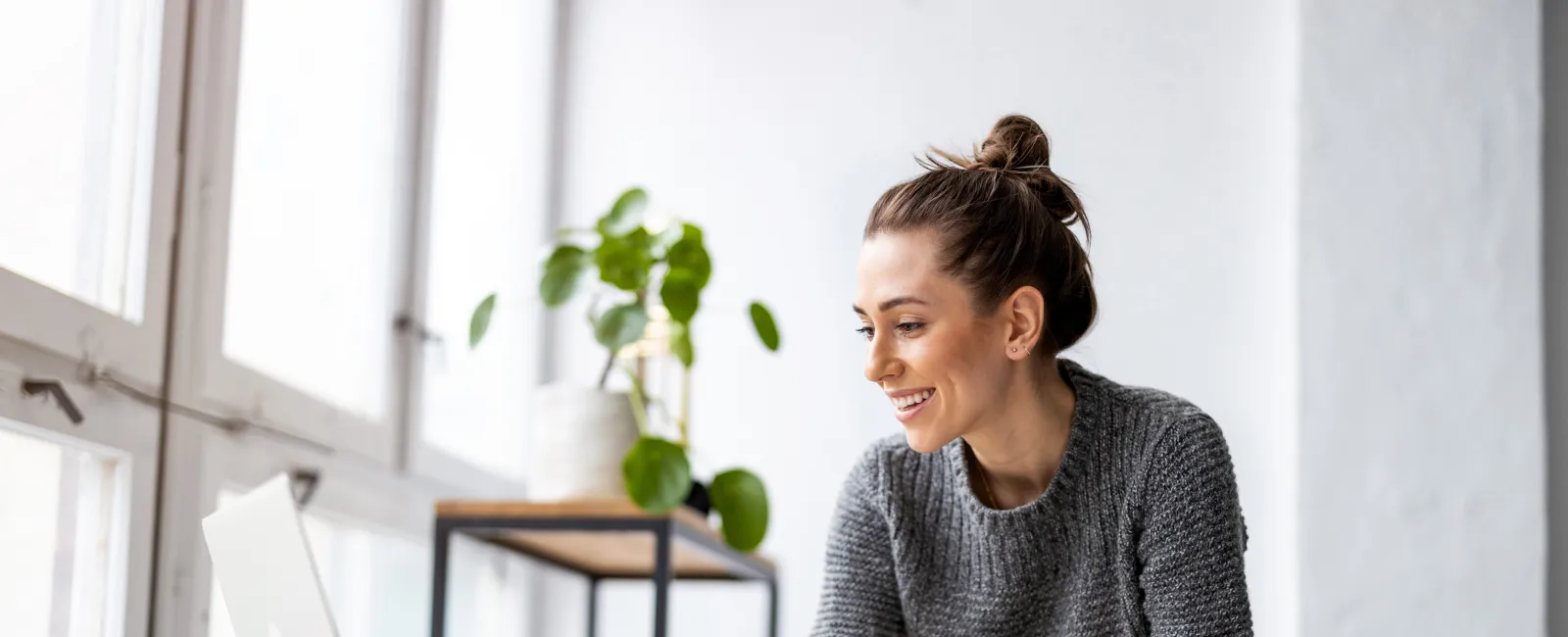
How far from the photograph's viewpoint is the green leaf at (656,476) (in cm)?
193

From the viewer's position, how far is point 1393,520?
277 cm

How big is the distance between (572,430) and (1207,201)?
1.47 meters

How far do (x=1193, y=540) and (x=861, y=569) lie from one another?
0.32 m

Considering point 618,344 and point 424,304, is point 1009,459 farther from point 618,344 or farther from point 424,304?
point 424,304

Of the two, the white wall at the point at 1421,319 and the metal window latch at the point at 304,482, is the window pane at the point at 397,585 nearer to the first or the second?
the metal window latch at the point at 304,482

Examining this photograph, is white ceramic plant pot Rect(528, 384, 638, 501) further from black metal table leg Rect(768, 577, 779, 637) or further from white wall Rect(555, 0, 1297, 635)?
white wall Rect(555, 0, 1297, 635)

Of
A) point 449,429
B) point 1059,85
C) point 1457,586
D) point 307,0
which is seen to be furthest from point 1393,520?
point 307,0

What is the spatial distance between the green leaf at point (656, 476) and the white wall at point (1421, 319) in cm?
137

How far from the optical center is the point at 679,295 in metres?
2.06

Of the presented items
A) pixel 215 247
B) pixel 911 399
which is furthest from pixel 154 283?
pixel 911 399

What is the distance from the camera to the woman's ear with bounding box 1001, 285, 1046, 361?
1358 mm

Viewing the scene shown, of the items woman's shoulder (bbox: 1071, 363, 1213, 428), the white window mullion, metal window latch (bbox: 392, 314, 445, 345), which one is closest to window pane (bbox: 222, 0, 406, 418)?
metal window latch (bbox: 392, 314, 445, 345)

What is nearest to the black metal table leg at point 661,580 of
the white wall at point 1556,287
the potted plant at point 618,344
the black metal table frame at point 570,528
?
the black metal table frame at point 570,528

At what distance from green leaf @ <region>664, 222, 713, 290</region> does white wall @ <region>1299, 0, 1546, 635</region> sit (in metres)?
1.26
